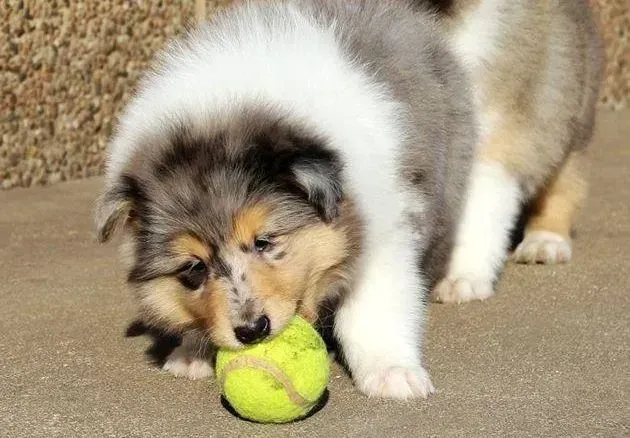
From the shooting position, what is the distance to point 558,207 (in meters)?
6.53

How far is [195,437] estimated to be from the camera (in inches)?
149

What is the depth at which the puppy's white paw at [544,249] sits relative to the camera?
6.20 m

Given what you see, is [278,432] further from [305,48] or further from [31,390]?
[305,48]

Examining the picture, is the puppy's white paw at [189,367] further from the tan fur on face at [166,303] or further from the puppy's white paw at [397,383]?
the puppy's white paw at [397,383]

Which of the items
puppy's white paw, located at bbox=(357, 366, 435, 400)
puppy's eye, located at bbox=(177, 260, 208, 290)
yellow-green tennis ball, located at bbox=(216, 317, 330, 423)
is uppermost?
puppy's eye, located at bbox=(177, 260, 208, 290)

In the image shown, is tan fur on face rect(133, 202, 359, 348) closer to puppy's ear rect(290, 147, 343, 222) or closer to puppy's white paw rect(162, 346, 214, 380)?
puppy's ear rect(290, 147, 343, 222)

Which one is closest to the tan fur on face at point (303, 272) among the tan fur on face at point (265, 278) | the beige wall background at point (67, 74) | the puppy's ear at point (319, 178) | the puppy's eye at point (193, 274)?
the tan fur on face at point (265, 278)

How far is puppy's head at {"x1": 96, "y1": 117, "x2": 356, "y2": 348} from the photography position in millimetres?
3818

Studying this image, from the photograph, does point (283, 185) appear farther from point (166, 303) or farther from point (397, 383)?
point (397, 383)

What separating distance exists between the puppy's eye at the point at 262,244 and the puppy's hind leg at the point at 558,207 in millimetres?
2697

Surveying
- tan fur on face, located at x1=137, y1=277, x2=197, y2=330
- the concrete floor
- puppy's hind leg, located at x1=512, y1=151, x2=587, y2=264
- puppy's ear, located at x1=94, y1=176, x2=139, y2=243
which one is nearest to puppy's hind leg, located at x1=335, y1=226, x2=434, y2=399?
the concrete floor

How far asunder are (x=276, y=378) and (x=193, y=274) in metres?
0.46

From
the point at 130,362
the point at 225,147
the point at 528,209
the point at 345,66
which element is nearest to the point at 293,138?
the point at 225,147

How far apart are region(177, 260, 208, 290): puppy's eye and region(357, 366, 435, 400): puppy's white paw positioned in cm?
69
